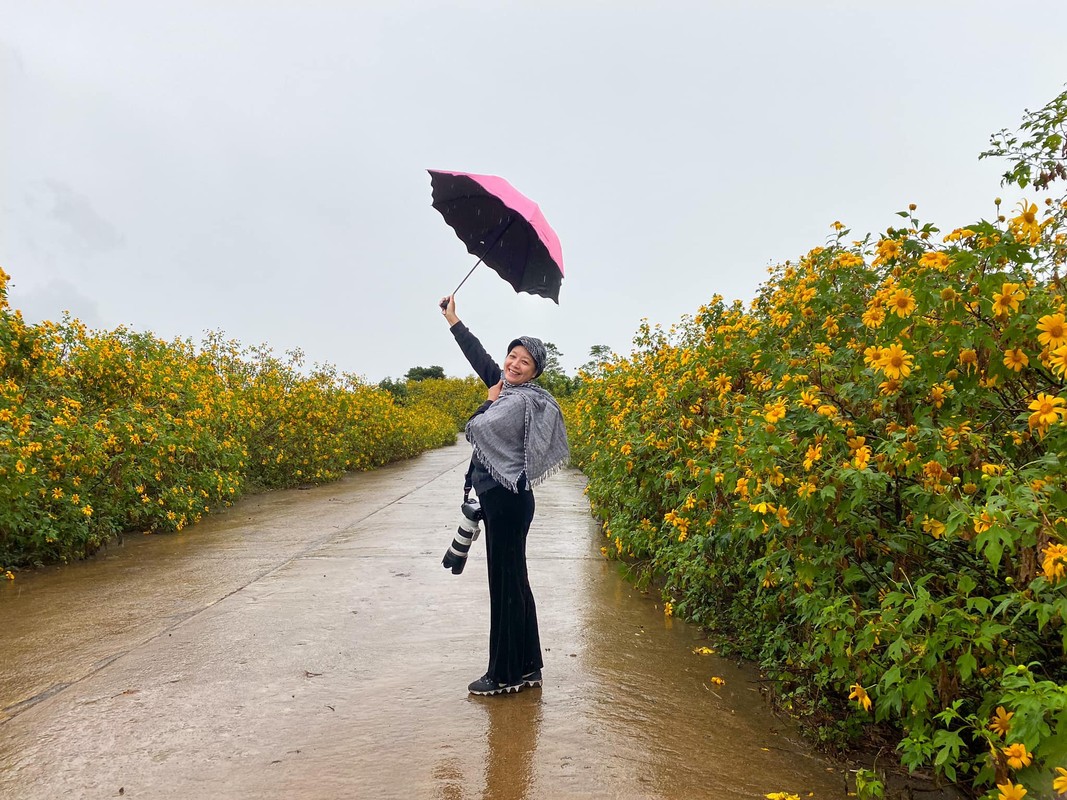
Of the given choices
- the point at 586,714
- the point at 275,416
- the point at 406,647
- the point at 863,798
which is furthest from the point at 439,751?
the point at 275,416

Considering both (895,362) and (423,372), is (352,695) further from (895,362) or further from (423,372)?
(423,372)

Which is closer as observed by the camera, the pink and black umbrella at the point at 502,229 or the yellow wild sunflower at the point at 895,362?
the yellow wild sunflower at the point at 895,362

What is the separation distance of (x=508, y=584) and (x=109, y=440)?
14.5ft

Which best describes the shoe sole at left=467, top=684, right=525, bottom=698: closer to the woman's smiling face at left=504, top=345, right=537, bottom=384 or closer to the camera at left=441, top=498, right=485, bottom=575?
the camera at left=441, top=498, right=485, bottom=575

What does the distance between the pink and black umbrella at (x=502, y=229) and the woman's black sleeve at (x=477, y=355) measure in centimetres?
29

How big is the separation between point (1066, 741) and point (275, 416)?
1143 cm

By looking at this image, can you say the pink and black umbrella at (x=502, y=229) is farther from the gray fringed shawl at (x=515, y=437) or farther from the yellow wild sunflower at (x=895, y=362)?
the yellow wild sunflower at (x=895, y=362)

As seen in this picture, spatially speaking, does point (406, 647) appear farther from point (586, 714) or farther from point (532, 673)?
point (586, 714)

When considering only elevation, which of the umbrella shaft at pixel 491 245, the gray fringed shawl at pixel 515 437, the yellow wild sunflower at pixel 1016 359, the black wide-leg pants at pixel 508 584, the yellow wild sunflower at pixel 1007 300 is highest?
the umbrella shaft at pixel 491 245

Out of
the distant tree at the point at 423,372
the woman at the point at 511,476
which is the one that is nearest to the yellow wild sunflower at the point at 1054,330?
the woman at the point at 511,476

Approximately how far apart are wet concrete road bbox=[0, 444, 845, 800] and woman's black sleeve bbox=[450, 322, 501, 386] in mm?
1425

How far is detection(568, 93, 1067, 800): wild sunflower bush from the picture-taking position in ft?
6.04

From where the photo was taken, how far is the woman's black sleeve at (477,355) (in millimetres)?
3322

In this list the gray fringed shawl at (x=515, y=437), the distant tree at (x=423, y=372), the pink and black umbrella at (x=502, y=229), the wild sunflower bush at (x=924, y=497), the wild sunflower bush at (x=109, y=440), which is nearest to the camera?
the wild sunflower bush at (x=924, y=497)
